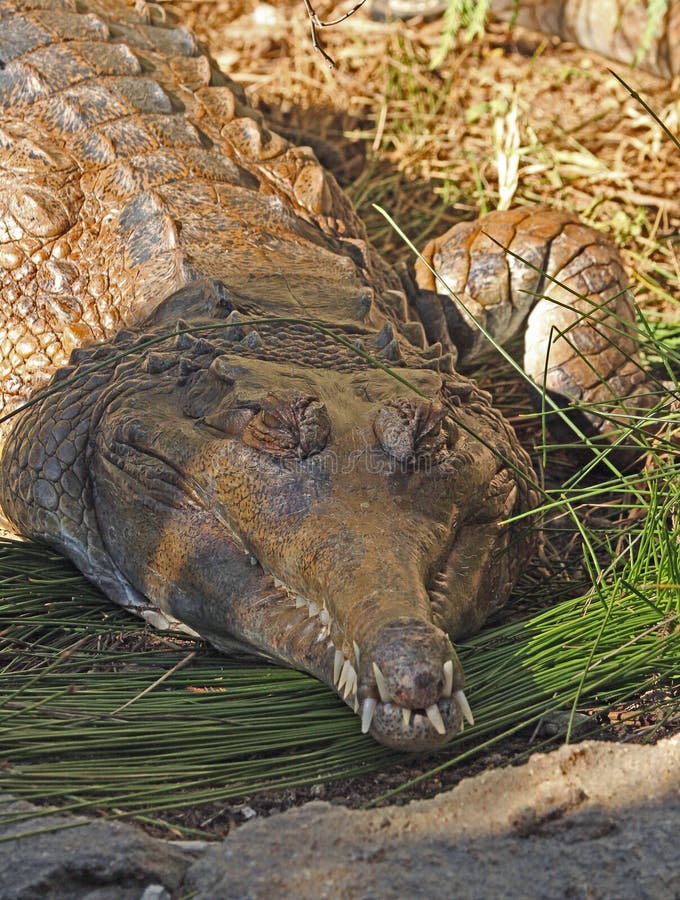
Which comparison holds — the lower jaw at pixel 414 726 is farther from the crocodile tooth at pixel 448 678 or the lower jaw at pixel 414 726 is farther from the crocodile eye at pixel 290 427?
the crocodile eye at pixel 290 427

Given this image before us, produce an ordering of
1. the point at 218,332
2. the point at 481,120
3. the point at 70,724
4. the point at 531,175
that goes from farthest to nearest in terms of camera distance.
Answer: the point at 481,120
the point at 531,175
the point at 218,332
the point at 70,724

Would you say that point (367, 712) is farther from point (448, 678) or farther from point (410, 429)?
point (410, 429)

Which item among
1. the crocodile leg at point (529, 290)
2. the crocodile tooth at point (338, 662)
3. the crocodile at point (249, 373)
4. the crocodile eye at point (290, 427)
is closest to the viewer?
the crocodile tooth at point (338, 662)

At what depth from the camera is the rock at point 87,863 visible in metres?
1.95

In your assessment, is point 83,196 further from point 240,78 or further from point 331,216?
point 240,78

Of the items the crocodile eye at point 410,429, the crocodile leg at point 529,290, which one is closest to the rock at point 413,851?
A: the crocodile eye at point 410,429

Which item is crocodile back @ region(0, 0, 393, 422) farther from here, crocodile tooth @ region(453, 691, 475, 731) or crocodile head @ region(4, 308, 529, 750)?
crocodile tooth @ region(453, 691, 475, 731)

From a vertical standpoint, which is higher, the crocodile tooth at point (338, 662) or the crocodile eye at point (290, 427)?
the crocodile eye at point (290, 427)

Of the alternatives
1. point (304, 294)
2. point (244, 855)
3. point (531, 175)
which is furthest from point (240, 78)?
point (244, 855)

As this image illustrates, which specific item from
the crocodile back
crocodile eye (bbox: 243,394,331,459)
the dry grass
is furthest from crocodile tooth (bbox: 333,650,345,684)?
the dry grass

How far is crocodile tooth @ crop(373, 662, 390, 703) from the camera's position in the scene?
2299 mm

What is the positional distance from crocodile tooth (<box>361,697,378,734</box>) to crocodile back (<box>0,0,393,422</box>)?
143cm

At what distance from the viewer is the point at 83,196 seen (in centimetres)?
405

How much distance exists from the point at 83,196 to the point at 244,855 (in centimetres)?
268
